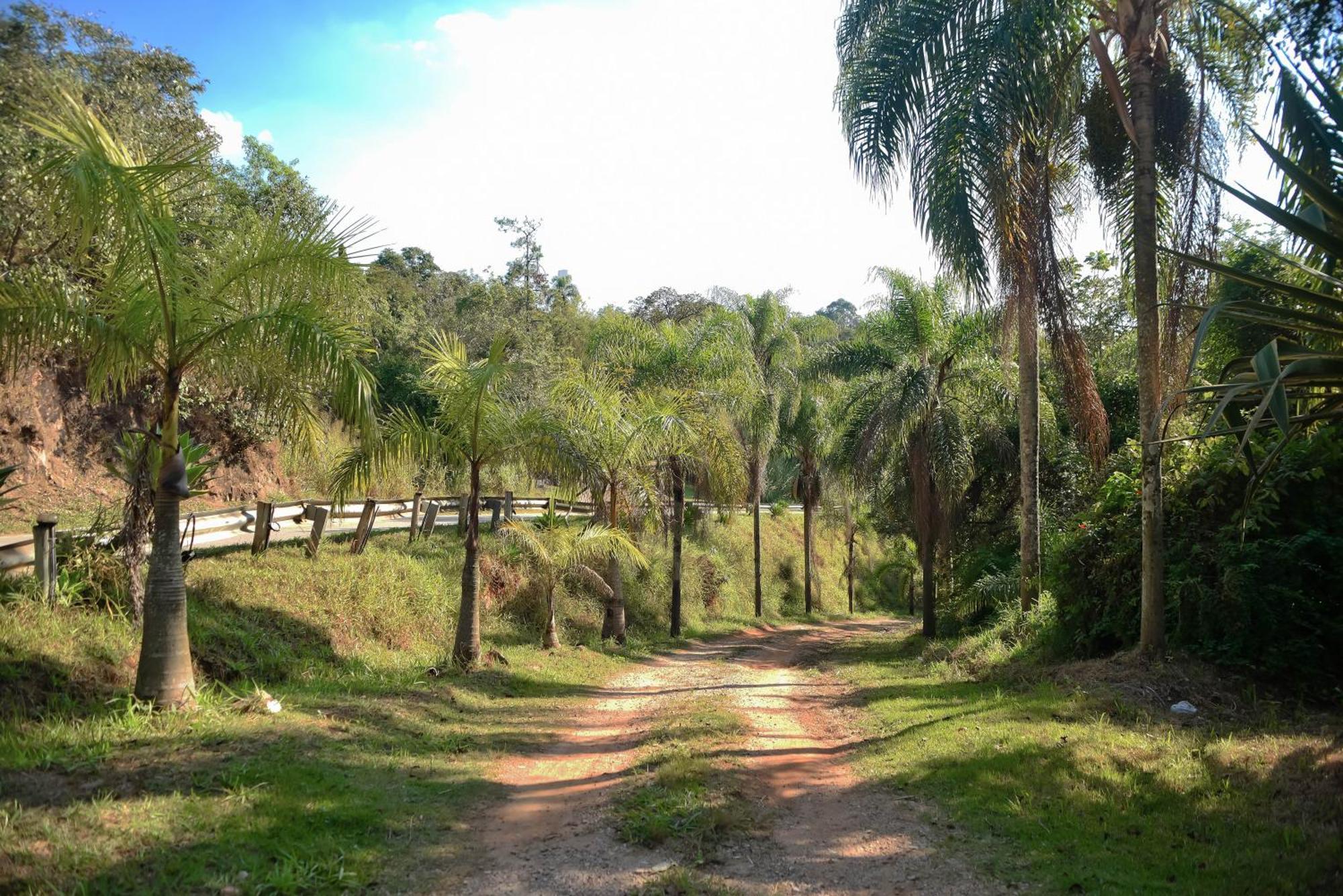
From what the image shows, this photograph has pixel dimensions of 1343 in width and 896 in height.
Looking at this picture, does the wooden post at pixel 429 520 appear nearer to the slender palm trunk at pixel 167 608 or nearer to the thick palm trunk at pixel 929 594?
the slender palm trunk at pixel 167 608

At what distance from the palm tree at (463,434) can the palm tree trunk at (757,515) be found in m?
13.5

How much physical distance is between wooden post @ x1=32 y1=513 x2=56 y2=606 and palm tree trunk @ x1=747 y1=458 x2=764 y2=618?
18.5 m

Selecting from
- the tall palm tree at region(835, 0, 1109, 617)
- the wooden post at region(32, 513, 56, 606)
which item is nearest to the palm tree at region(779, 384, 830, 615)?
the tall palm tree at region(835, 0, 1109, 617)

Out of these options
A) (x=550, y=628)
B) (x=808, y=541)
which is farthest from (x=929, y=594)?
(x=808, y=541)

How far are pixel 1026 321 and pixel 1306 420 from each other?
845 cm

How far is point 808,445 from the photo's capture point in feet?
100

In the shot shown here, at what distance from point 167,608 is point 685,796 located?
508 centimetres

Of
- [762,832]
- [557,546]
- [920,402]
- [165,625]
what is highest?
[920,402]

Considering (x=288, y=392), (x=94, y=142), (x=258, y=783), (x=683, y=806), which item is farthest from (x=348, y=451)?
(x=683, y=806)

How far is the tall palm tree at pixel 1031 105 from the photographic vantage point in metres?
10.0

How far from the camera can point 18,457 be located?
15.9 m

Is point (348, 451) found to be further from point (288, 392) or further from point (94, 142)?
point (94, 142)

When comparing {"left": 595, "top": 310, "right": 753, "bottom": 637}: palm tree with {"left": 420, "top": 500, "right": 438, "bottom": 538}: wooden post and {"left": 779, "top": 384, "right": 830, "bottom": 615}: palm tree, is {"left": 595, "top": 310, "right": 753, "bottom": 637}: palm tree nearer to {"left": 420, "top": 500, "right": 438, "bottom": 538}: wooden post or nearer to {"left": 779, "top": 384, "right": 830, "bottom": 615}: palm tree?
{"left": 779, "top": 384, "right": 830, "bottom": 615}: palm tree

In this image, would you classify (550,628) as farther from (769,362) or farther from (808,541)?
(808,541)
